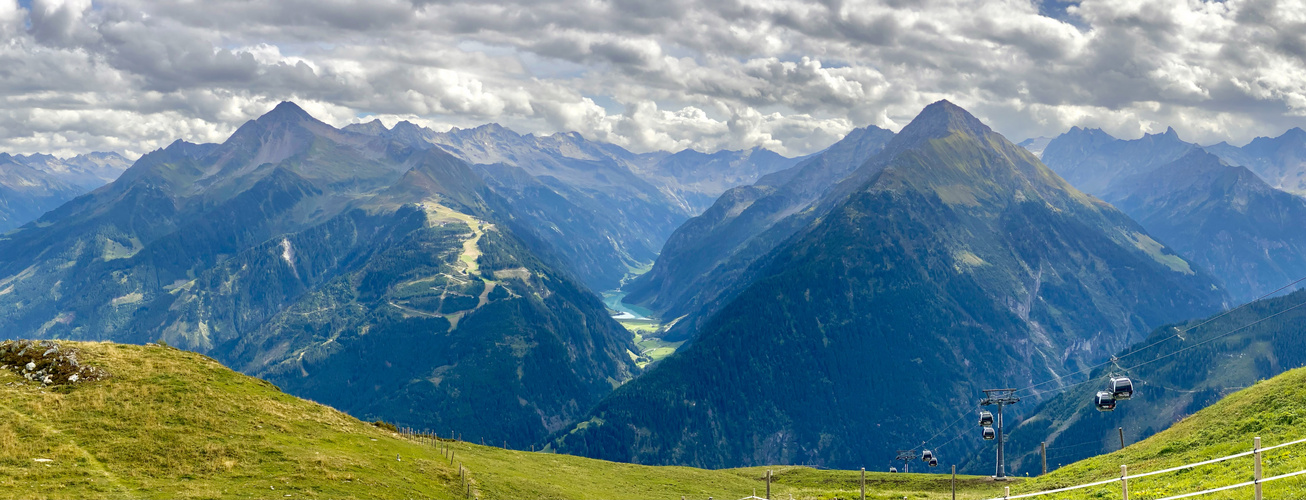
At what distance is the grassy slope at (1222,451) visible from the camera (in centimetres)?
5162

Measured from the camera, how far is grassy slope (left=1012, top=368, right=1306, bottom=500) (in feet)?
169

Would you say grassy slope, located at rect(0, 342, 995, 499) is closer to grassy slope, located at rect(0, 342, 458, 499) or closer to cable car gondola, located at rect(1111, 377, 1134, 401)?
grassy slope, located at rect(0, 342, 458, 499)

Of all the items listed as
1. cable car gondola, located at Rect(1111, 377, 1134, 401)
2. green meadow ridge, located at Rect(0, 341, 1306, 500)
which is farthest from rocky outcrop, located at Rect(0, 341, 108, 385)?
cable car gondola, located at Rect(1111, 377, 1134, 401)

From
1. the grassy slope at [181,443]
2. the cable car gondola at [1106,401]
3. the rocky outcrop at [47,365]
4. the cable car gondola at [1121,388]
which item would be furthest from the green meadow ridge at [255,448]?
the cable car gondola at [1121,388]

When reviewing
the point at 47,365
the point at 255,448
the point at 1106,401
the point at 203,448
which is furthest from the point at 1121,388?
the point at 47,365

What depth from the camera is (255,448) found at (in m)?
80.6

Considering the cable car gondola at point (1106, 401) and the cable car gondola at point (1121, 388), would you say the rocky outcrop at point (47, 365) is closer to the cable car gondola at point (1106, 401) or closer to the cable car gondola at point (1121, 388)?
the cable car gondola at point (1106, 401)

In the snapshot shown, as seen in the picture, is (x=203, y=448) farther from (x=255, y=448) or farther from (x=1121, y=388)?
(x=1121, y=388)

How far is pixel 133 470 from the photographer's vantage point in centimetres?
7094

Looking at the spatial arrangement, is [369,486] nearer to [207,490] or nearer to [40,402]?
[207,490]

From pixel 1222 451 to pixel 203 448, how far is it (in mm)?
92279

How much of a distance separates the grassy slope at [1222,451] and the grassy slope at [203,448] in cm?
1614

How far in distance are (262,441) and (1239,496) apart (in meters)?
82.8

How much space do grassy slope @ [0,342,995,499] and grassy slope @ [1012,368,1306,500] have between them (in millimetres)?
Result: 16143
